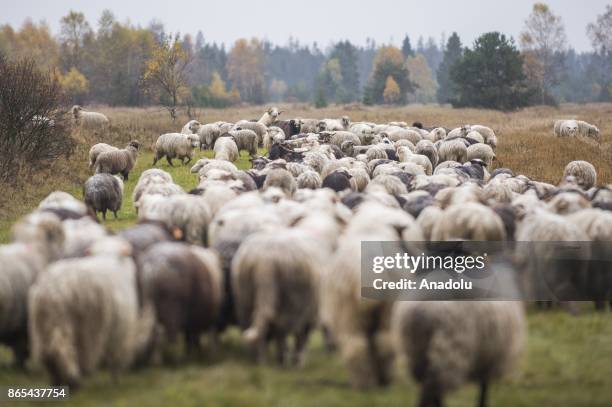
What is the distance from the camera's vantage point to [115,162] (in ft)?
79.4

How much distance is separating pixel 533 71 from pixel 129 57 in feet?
172

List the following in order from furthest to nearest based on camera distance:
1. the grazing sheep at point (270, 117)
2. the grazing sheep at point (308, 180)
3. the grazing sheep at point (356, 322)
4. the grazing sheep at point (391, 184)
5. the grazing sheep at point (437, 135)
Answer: the grazing sheep at point (270, 117) < the grazing sheep at point (437, 135) < the grazing sheep at point (308, 180) < the grazing sheep at point (391, 184) < the grazing sheep at point (356, 322)

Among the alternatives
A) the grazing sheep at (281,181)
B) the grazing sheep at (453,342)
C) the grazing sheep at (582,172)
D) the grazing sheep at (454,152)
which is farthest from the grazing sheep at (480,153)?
the grazing sheep at (453,342)

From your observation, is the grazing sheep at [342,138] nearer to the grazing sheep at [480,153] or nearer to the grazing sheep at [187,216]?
the grazing sheep at [480,153]

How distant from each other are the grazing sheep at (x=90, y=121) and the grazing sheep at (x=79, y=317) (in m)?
28.4

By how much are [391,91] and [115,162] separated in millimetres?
70909

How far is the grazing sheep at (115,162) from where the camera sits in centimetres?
2400

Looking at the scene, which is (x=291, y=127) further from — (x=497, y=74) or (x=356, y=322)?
(x=497, y=74)

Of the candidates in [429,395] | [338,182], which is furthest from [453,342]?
[338,182]

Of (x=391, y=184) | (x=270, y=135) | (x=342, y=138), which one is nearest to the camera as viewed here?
(x=391, y=184)

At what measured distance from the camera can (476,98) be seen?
61.2 metres

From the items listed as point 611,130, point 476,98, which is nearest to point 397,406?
point 611,130

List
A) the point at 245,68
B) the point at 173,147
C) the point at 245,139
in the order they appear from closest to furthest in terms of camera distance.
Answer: the point at 173,147
the point at 245,139
the point at 245,68

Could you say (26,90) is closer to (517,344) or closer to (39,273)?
(39,273)
